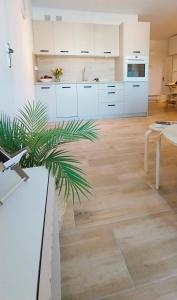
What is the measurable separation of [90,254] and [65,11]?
5.26 meters

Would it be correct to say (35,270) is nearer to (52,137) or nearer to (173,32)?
(52,137)

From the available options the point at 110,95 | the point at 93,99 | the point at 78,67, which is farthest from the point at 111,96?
the point at 78,67

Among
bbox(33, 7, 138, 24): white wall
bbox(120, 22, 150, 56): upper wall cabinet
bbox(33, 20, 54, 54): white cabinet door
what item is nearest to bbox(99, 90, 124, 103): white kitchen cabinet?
bbox(120, 22, 150, 56): upper wall cabinet

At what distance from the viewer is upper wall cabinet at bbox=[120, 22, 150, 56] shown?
489 centimetres

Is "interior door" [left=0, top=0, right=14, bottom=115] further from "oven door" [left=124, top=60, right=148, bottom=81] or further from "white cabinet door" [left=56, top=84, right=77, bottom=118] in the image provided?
"oven door" [left=124, top=60, right=148, bottom=81]

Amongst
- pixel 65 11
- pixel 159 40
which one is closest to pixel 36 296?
pixel 65 11

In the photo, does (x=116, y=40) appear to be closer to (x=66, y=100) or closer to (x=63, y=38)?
(x=63, y=38)

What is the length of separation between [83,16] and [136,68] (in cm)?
174

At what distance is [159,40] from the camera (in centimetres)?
833

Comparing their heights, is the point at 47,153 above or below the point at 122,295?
above

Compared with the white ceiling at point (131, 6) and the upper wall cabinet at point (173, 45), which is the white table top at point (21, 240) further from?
the upper wall cabinet at point (173, 45)

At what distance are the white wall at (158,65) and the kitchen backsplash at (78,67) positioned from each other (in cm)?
385

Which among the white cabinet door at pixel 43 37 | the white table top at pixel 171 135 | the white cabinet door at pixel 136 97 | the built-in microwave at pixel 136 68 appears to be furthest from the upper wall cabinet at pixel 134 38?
the white table top at pixel 171 135

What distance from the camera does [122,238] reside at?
4.13 feet
